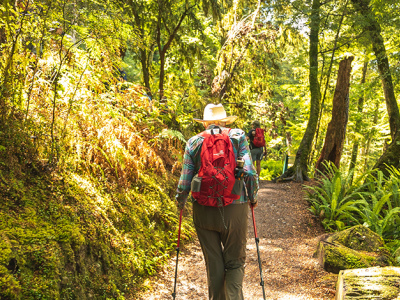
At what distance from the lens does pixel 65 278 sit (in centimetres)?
279

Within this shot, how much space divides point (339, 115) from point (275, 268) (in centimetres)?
725

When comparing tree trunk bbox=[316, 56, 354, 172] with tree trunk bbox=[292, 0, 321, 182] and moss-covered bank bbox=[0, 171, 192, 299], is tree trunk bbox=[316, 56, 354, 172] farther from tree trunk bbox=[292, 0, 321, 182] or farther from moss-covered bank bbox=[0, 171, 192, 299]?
moss-covered bank bbox=[0, 171, 192, 299]

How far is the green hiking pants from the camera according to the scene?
3027mm

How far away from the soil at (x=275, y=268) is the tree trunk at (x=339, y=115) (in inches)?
147

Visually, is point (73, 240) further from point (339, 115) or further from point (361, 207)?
point (339, 115)

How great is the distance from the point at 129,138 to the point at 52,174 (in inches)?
75.6

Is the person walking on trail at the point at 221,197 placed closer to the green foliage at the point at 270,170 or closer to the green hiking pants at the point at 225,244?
the green hiking pants at the point at 225,244

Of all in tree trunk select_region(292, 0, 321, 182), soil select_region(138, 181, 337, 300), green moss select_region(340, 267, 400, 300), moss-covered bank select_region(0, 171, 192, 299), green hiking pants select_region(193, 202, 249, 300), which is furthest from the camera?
tree trunk select_region(292, 0, 321, 182)

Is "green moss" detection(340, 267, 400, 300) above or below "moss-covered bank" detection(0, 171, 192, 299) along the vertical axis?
below

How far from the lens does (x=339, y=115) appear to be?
10266mm

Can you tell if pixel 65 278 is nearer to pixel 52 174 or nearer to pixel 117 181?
pixel 52 174

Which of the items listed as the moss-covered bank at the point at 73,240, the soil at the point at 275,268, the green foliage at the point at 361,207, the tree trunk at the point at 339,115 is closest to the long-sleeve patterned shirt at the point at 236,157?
the moss-covered bank at the point at 73,240

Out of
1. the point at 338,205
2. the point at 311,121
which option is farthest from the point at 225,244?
the point at 311,121

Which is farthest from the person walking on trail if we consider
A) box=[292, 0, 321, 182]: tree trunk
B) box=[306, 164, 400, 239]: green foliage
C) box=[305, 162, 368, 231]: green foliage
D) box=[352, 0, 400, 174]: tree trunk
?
box=[292, 0, 321, 182]: tree trunk
